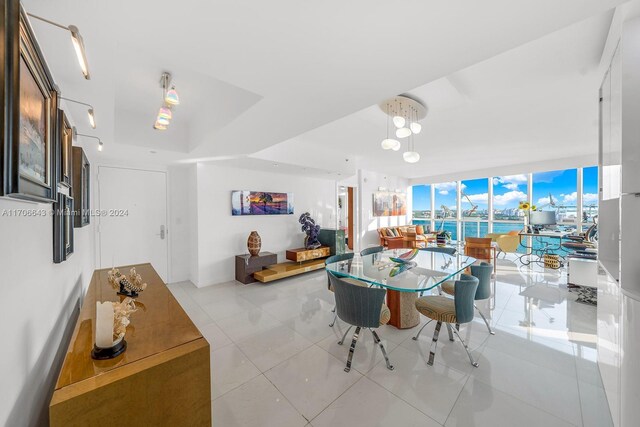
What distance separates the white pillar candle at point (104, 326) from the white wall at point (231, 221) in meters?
3.46

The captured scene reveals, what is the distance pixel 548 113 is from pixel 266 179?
4.92 metres

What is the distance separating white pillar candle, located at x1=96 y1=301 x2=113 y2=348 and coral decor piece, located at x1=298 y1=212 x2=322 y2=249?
4.51 meters

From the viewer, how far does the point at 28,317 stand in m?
1.06

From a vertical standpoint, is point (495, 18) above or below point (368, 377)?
above

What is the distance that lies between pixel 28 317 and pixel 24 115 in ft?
2.83

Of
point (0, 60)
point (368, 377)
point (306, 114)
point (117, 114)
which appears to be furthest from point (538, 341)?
point (117, 114)

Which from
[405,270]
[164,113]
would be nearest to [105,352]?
[164,113]

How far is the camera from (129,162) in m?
4.27

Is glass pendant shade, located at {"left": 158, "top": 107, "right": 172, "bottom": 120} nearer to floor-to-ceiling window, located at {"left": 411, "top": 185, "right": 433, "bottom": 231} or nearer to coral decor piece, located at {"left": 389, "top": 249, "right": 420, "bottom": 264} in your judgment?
coral decor piece, located at {"left": 389, "top": 249, "right": 420, "bottom": 264}

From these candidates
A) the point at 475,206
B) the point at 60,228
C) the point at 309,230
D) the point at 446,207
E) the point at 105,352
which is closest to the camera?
the point at 105,352

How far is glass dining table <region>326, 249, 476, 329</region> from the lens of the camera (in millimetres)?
2452

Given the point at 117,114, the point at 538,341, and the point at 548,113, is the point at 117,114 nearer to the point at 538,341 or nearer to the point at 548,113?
the point at 538,341

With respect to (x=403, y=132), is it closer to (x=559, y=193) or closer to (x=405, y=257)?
→ (x=405, y=257)

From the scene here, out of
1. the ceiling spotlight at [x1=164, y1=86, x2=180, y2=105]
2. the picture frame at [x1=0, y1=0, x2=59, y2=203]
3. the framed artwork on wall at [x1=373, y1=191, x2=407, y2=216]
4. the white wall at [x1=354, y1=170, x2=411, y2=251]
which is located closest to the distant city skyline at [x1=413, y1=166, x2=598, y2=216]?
the framed artwork on wall at [x1=373, y1=191, x2=407, y2=216]
